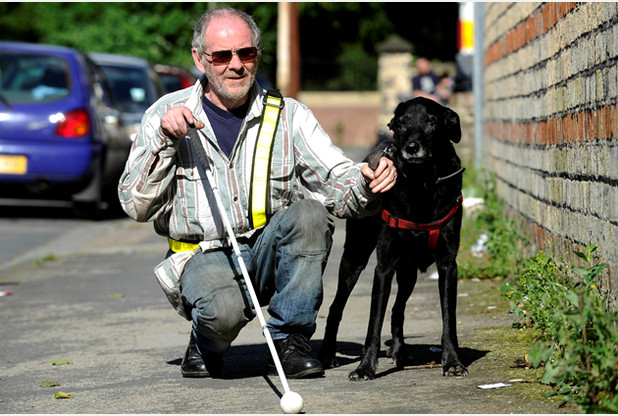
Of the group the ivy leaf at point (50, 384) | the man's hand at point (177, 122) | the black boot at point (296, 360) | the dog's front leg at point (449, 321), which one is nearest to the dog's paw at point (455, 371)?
the dog's front leg at point (449, 321)

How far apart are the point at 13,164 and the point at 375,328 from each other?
8264 mm

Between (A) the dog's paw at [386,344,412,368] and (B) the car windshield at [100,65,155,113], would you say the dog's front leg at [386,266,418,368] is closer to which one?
(A) the dog's paw at [386,344,412,368]

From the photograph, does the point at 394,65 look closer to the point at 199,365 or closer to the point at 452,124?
the point at 452,124

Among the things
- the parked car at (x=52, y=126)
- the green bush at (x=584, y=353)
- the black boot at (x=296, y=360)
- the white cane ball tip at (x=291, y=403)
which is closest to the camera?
the green bush at (x=584, y=353)

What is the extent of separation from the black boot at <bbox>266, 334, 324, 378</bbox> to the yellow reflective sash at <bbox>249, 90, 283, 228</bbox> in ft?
1.84

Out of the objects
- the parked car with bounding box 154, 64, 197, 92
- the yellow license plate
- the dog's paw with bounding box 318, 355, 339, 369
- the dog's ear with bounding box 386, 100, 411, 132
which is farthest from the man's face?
the parked car with bounding box 154, 64, 197, 92

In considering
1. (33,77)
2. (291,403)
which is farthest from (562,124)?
(33,77)

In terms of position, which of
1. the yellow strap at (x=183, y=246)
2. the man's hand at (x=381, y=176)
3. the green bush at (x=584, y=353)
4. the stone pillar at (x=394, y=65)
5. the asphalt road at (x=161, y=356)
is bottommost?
the asphalt road at (x=161, y=356)

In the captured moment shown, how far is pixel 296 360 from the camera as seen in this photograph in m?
4.92

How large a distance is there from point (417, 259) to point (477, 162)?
24.6ft

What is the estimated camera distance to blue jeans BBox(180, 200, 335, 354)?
16.1ft

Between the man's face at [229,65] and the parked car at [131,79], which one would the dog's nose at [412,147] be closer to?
the man's face at [229,65]

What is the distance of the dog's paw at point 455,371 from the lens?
476 centimetres

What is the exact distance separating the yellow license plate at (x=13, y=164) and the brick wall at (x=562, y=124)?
18.4 ft
